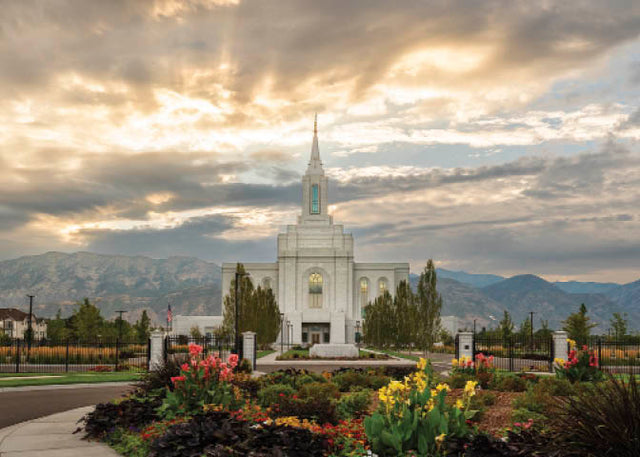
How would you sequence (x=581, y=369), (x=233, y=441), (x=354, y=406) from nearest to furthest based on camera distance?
(x=233, y=441)
(x=354, y=406)
(x=581, y=369)

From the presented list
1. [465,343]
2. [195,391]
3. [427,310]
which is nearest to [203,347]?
→ [465,343]

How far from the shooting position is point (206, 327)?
296 feet

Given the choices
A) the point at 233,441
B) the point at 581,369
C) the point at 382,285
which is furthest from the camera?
the point at 382,285

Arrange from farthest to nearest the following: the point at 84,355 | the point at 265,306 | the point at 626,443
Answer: the point at 265,306, the point at 84,355, the point at 626,443

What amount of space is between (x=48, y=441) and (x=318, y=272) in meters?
84.5

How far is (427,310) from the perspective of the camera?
49500 millimetres

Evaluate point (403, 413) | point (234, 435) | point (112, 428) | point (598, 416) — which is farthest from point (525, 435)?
point (112, 428)

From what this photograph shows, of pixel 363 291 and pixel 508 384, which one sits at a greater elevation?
pixel 363 291

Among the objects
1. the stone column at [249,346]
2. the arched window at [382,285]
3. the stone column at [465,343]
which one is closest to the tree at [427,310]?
the stone column at [465,343]

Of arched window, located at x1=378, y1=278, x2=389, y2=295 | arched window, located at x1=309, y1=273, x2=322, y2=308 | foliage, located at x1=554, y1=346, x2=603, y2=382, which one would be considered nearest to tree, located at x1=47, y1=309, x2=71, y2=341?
arched window, located at x1=309, y1=273, x2=322, y2=308

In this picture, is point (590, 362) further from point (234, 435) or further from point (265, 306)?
point (265, 306)

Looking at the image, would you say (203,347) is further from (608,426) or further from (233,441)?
(608,426)

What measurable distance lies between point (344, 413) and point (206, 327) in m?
80.3

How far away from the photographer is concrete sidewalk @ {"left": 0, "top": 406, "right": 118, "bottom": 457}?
32.8ft
